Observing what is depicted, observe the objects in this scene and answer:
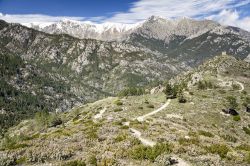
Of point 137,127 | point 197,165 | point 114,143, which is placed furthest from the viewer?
point 137,127

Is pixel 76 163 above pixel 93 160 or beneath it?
beneath

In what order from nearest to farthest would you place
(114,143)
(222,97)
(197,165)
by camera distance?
(197,165), (114,143), (222,97)

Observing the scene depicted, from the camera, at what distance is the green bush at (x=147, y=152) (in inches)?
1426

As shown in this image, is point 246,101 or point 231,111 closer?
point 231,111

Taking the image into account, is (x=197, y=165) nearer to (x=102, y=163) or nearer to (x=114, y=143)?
(x=102, y=163)

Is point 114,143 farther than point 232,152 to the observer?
Yes

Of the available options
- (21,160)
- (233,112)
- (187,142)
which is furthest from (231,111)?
(21,160)

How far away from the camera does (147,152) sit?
1452 inches

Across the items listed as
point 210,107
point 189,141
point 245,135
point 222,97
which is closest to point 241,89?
point 222,97

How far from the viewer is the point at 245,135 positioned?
9319cm

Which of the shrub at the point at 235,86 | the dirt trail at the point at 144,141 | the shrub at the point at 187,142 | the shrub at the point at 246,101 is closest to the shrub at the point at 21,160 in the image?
the dirt trail at the point at 144,141

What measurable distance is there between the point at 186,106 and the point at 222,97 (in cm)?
3479

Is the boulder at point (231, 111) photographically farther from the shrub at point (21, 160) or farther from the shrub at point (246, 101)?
the shrub at point (21, 160)

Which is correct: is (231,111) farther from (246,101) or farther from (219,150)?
(219,150)
